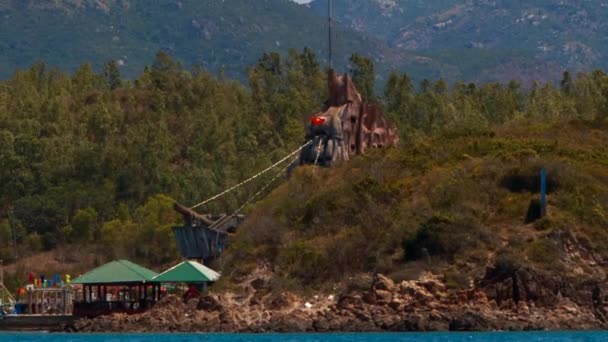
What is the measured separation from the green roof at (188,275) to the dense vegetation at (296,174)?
1541 mm

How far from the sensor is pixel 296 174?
101312 mm

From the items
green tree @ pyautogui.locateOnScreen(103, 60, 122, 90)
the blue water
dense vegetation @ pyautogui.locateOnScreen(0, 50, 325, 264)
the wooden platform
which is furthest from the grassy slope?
green tree @ pyautogui.locateOnScreen(103, 60, 122, 90)

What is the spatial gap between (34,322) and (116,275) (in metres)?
6.42

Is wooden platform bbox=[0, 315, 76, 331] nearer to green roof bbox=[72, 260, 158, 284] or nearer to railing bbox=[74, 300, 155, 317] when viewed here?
railing bbox=[74, 300, 155, 317]

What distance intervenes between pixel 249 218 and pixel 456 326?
866 inches

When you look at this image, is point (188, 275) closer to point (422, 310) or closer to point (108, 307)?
point (108, 307)

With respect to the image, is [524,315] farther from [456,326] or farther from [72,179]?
[72,179]

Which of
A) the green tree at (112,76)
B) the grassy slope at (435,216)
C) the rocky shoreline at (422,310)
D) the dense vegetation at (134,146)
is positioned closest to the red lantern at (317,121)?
the grassy slope at (435,216)

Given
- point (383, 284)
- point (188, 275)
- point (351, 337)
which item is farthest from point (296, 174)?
point (351, 337)

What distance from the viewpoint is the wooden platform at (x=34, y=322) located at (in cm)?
9588

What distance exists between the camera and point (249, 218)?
98.2 meters

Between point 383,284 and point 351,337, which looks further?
point 383,284

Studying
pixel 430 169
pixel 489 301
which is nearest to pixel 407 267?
pixel 489 301

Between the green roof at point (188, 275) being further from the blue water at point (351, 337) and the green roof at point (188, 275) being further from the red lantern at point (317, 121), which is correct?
Answer: the red lantern at point (317, 121)
